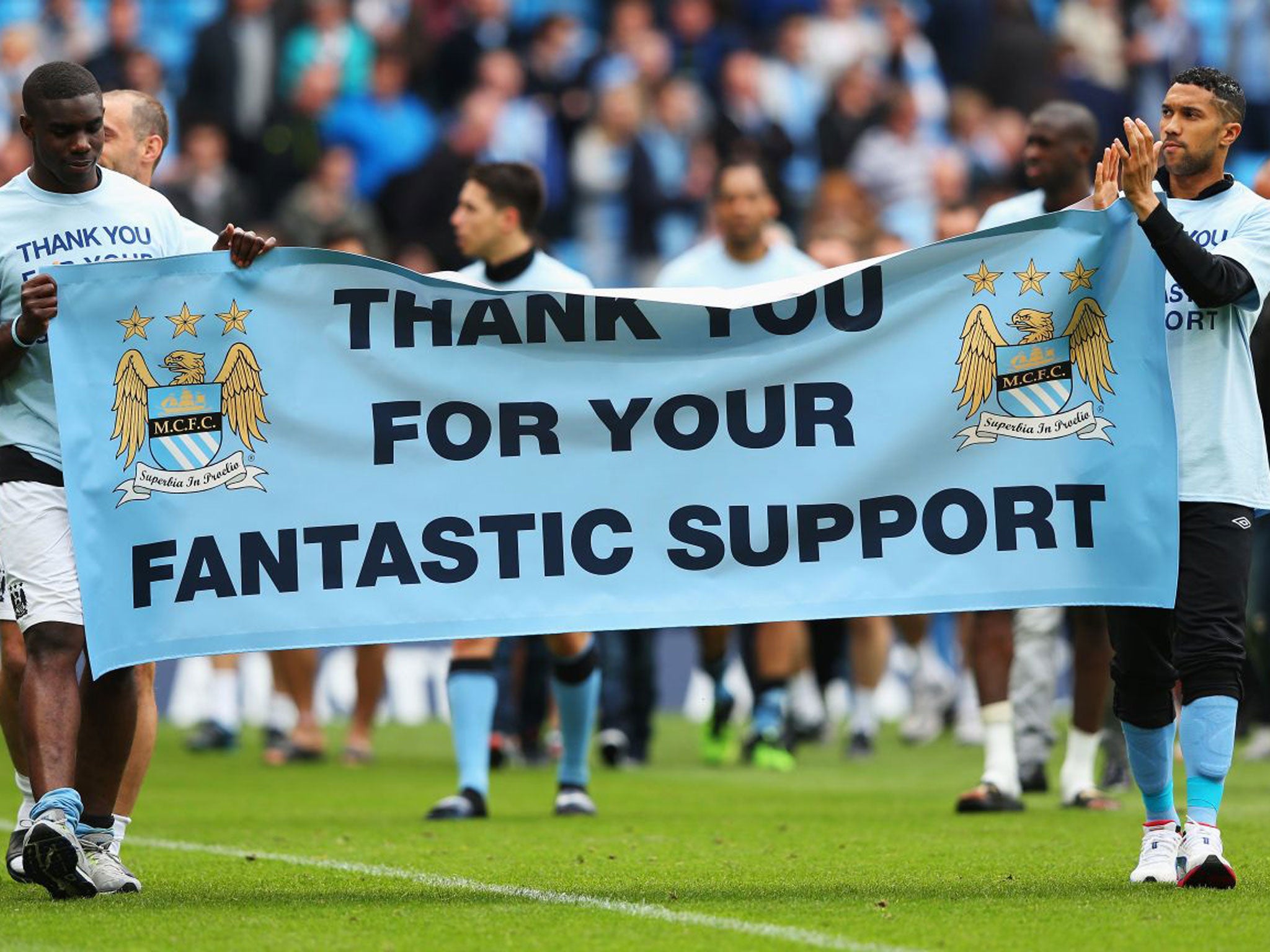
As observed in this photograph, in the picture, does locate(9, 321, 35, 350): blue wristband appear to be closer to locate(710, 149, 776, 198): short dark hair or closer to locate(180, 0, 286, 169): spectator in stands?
locate(710, 149, 776, 198): short dark hair

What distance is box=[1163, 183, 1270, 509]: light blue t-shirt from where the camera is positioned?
6.84 metres

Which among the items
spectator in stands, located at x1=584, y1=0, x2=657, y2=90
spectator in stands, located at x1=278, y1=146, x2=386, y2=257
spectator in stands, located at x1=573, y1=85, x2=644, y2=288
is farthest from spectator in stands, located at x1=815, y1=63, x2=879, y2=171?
spectator in stands, located at x1=278, y1=146, x2=386, y2=257

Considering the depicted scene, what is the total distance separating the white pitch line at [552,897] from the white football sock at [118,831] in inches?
28.9

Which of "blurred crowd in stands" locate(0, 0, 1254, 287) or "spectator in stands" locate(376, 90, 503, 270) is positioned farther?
"blurred crowd in stands" locate(0, 0, 1254, 287)

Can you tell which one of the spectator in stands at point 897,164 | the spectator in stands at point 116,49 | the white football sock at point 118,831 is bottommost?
the white football sock at point 118,831

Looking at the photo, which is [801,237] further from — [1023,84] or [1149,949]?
[1149,949]

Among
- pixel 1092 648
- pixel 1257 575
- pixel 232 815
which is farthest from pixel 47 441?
pixel 1257 575

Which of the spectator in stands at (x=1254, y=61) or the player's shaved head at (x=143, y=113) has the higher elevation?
the spectator in stands at (x=1254, y=61)

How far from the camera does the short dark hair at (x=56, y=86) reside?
6.74m

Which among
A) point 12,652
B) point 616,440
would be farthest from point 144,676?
point 616,440

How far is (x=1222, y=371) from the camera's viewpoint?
273 inches

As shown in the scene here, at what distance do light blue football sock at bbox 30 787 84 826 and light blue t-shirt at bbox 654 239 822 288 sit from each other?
5.79m

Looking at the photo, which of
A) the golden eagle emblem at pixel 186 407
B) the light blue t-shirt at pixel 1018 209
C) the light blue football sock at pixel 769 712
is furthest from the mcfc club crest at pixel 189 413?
the light blue football sock at pixel 769 712

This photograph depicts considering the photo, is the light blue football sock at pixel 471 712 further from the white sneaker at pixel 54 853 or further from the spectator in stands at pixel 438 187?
the spectator in stands at pixel 438 187
